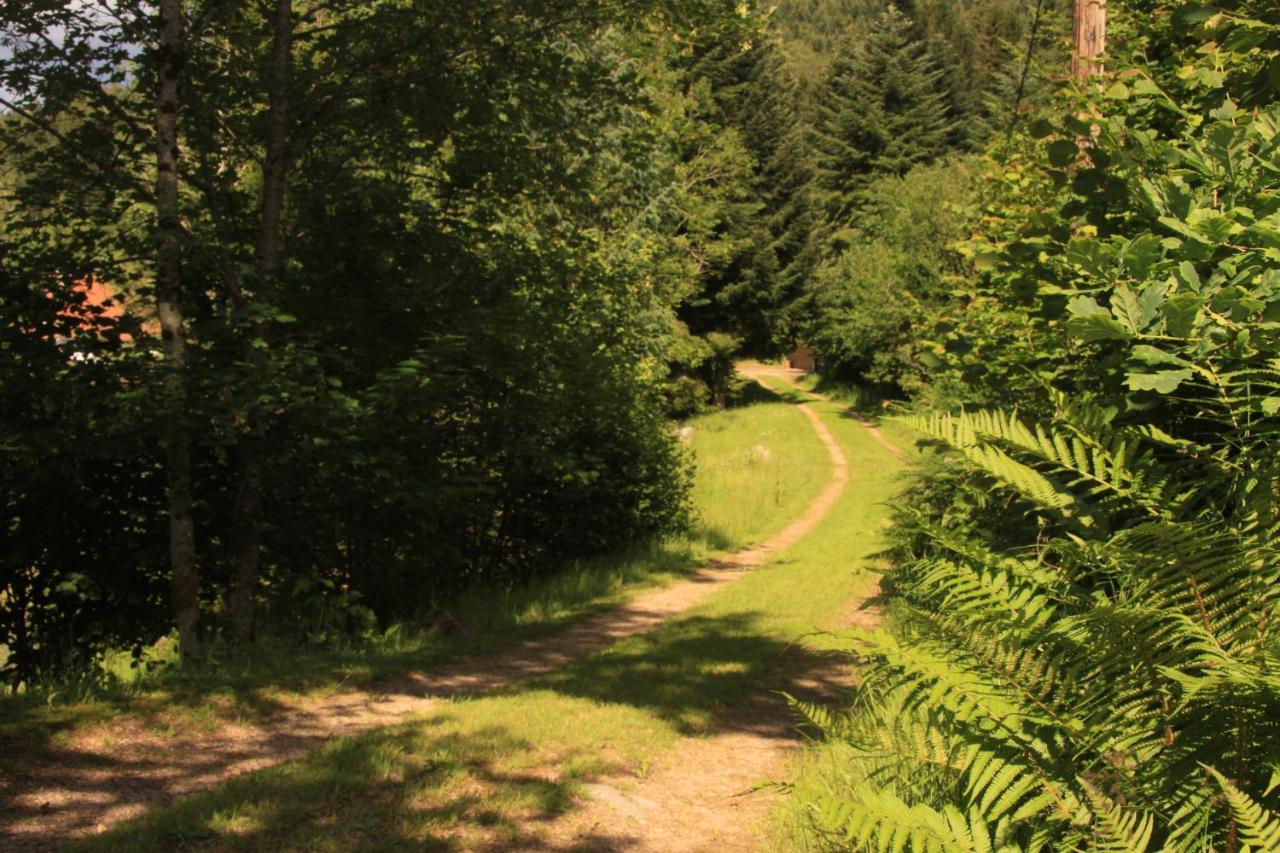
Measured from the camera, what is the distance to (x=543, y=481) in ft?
45.0

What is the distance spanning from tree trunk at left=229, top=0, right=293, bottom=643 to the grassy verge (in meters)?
0.55

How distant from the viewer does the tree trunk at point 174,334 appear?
7484 mm

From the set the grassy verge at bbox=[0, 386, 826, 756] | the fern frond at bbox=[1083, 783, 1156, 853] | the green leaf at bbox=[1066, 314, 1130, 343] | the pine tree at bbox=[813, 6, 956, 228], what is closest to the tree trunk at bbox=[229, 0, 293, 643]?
the grassy verge at bbox=[0, 386, 826, 756]

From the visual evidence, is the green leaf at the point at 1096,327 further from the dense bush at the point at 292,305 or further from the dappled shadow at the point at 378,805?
the dense bush at the point at 292,305

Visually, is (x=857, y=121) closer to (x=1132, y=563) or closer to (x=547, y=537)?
(x=547, y=537)

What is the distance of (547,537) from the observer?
14.2 meters

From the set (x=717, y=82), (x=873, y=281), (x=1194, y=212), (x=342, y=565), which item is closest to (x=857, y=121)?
(x=717, y=82)

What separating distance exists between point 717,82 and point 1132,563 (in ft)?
150

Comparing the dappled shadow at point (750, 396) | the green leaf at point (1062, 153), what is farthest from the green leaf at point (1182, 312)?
the dappled shadow at point (750, 396)

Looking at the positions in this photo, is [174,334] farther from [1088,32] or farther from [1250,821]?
[1250,821]

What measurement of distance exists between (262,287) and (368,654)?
3.54 m

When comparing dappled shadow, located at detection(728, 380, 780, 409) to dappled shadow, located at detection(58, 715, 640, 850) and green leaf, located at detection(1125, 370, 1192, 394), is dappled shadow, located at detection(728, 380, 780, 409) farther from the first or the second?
green leaf, located at detection(1125, 370, 1192, 394)

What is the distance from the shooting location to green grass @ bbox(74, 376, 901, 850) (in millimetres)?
4383

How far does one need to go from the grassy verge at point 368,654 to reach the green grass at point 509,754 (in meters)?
1.25
